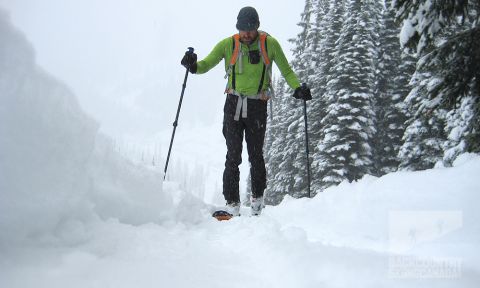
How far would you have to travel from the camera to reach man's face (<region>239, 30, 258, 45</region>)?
505cm

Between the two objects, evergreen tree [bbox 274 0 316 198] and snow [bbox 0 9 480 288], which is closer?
snow [bbox 0 9 480 288]

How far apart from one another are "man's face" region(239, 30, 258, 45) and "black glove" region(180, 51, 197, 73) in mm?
866

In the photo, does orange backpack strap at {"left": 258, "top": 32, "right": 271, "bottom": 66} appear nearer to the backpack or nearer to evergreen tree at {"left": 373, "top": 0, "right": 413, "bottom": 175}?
the backpack

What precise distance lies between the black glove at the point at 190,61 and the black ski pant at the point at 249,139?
738 mm

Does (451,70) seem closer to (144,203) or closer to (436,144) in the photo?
(144,203)

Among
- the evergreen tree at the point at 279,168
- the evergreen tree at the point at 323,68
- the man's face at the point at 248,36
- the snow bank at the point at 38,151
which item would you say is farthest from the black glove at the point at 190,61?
the evergreen tree at the point at 279,168

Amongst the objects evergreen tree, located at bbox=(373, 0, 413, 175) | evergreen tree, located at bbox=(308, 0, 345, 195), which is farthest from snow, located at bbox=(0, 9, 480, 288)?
evergreen tree, located at bbox=(308, 0, 345, 195)

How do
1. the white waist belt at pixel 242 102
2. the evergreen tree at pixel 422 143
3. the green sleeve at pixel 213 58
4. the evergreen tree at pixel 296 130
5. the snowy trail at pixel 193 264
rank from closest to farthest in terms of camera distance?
the snowy trail at pixel 193 264
the white waist belt at pixel 242 102
the green sleeve at pixel 213 58
the evergreen tree at pixel 422 143
the evergreen tree at pixel 296 130

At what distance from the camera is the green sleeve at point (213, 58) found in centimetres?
532

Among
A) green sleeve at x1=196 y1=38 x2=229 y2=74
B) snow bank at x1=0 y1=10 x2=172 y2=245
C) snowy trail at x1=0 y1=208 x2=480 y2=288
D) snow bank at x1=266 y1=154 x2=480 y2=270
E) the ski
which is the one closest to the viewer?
snowy trail at x1=0 y1=208 x2=480 y2=288

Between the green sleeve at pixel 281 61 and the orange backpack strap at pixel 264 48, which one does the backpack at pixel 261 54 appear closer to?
the orange backpack strap at pixel 264 48

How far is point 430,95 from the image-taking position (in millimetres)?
3617

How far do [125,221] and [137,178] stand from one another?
1.56 ft

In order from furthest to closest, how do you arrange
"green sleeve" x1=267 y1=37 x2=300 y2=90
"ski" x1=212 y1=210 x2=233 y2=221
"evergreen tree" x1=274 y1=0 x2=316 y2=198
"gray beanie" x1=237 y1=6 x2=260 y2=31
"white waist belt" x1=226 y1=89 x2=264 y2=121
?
"evergreen tree" x1=274 y1=0 x2=316 y2=198 → "green sleeve" x1=267 y1=37 x2=300 y2=90 → "white waist belt" x1=226 y1=89 x2=264 y2=121 → "gray beanie" x1=237 y1=6 x2=260 y2=31 → "ski" x1=212 y1=210 x2=233 y2=221
